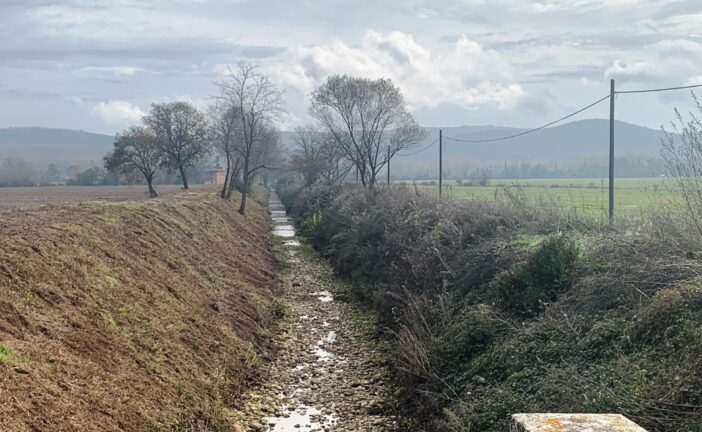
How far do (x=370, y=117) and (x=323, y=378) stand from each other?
136ft

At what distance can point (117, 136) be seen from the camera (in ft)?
197

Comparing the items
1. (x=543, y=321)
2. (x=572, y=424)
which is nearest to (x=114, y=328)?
(x=543, y=321)

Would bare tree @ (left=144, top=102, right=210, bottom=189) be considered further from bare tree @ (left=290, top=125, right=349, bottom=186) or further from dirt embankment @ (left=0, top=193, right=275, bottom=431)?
dirt embankment @ (left=0, top=193, right=275, bottom=431)

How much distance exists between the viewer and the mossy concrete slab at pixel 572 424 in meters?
3.21

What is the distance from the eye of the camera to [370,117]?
→ 2028 inches

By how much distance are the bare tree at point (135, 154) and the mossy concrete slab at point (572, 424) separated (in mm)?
57271

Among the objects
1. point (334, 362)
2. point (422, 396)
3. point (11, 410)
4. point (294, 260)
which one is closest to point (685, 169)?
point (422, 396)

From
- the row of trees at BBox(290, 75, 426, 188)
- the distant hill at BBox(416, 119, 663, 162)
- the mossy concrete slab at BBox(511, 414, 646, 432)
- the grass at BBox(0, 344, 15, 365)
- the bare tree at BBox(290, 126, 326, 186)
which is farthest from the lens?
the distant hill at BBox(416, 119, 663, 162)

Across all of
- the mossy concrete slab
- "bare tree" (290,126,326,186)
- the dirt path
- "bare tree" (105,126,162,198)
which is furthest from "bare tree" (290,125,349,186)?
the mossy concrete slab

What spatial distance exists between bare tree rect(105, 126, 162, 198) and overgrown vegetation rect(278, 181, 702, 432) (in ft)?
153

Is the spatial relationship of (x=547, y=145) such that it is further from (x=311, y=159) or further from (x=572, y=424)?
(x=572, y=424)

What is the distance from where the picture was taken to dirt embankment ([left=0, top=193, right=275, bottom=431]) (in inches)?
284

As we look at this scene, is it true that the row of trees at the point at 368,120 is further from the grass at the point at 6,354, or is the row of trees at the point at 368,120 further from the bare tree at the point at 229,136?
the grass at the point at 6,354

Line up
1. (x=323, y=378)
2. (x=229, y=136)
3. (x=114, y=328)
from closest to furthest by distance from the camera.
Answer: (x=114, y=328), (x=323, y=378), (x=229, y=136)
